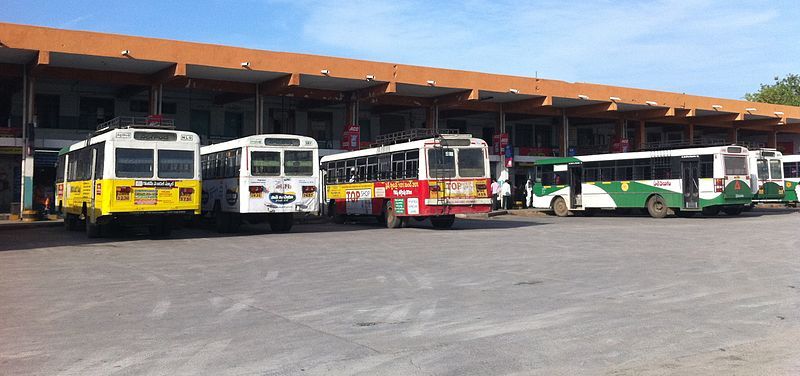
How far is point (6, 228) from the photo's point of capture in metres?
24.9

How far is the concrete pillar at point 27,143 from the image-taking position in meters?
30.2

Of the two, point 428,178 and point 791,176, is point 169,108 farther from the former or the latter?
point 791,176

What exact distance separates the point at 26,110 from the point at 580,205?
82.2 ft

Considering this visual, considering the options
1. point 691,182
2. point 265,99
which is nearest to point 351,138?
point 265,99

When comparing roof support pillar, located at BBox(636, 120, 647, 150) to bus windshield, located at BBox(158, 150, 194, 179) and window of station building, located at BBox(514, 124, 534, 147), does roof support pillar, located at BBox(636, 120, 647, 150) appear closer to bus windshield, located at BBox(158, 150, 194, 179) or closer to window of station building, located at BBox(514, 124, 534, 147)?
window of station building, located at BBox(514, 124, 534, 147)

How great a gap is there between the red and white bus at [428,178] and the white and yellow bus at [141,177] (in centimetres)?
684

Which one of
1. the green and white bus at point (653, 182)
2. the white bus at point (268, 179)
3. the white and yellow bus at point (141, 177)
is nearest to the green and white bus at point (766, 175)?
the green and white bus at point (653, 182)

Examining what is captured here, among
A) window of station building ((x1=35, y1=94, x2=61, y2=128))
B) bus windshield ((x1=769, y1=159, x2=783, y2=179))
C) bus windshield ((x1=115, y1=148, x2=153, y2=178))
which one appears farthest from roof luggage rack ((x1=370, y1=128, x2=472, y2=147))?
window of station building ((x1=35, y1=94, x2=61, y2=128))

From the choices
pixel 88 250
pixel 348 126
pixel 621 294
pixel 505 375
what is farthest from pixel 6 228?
pixel 505 375

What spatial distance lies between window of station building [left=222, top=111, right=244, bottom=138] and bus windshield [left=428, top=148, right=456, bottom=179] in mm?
22015

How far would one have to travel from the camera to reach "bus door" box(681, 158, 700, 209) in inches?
1145

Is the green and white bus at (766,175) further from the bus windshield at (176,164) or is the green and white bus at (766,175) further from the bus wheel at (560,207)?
the bus windshield at (176,164)

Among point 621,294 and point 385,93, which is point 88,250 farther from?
point 385,93

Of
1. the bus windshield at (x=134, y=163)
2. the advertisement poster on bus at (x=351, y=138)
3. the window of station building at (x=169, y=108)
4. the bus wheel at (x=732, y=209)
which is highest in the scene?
the window of station building at (x=169, y=108)
